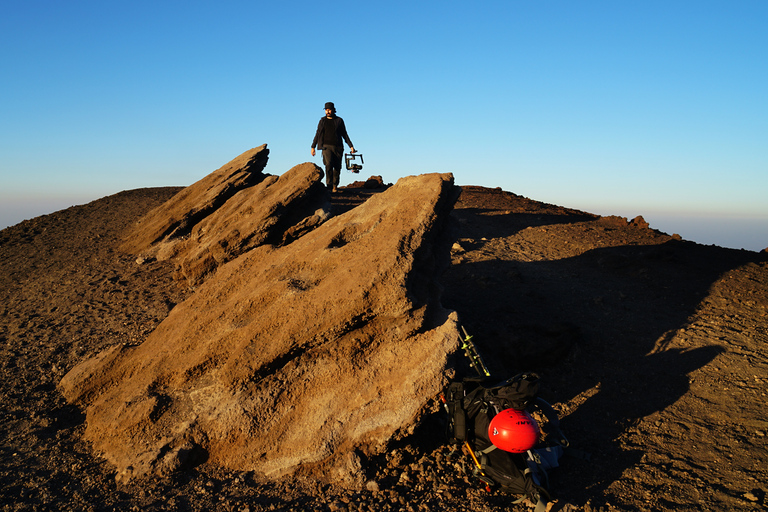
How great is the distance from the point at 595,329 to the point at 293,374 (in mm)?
5485

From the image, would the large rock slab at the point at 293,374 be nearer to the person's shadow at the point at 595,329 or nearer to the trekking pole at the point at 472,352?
the trekking pole at the point at 472,352

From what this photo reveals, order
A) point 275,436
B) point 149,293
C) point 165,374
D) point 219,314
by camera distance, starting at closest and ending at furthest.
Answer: point 275,436
point 165,374
point 219,314
point 149,293

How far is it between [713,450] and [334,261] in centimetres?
470

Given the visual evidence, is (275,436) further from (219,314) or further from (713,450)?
(713,450)

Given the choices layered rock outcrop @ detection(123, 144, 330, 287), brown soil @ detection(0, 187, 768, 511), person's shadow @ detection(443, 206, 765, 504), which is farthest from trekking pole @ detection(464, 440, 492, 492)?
layered rock outcrop @ detection(123, 144, 330, 287)

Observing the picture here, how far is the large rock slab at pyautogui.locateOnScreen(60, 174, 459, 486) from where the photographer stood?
4668 mm

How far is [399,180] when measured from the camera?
682cm

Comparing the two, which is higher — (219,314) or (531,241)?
(531,241)

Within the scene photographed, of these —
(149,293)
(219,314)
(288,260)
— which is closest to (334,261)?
(288,260)

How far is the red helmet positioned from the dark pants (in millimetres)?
8870

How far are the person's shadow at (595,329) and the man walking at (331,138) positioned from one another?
13.4ft

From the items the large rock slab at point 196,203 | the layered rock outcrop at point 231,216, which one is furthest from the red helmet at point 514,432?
the large rock slab at point 196,203

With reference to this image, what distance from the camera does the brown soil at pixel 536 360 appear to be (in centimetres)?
439

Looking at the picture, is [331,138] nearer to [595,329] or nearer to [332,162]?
[332,162]
